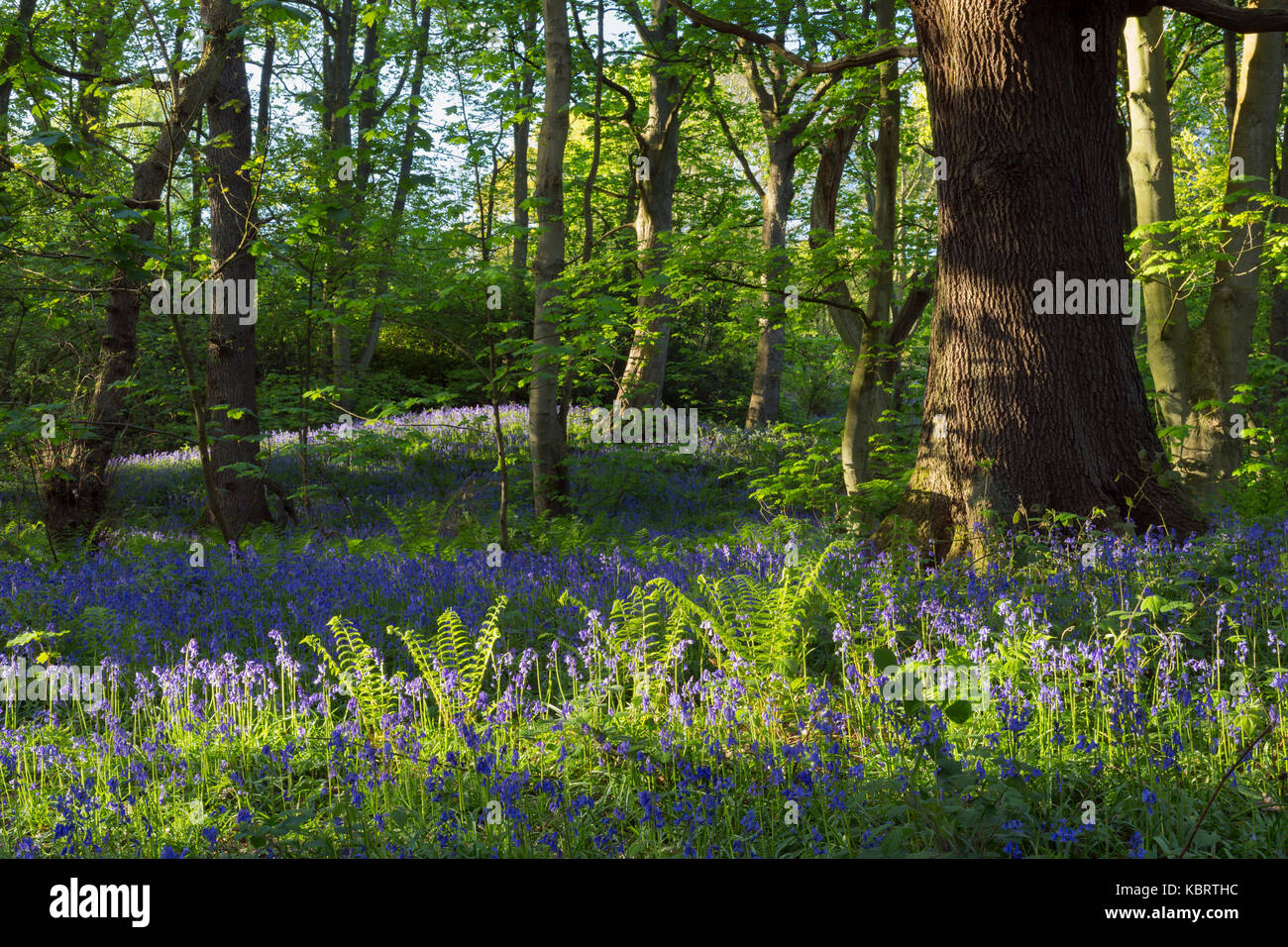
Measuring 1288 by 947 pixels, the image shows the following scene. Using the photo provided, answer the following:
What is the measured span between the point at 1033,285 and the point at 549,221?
15.1ft

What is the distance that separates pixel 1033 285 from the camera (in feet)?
18.7

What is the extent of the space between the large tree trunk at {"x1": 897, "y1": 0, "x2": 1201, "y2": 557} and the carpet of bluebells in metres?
0.45

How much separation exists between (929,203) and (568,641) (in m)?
7.87

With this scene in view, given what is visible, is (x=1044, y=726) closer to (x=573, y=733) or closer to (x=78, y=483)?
(x=573, y=733)

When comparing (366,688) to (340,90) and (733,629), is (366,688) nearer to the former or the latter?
(733,629)

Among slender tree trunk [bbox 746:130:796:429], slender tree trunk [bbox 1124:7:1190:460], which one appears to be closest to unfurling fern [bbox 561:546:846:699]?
slender tree trunk [bbox 1124:7:1190:460]

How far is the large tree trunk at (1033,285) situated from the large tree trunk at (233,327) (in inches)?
279

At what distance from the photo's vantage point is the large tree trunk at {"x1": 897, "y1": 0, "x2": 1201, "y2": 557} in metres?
5.58

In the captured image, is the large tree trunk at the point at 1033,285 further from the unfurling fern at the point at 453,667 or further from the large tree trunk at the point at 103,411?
the large tree trunk at the point at 103,411

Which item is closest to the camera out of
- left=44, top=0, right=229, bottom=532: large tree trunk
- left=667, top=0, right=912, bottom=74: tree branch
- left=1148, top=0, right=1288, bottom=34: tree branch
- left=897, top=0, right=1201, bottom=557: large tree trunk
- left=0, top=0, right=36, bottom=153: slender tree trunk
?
left=897, top=0, right=1201, bottom=557: large tree trunk

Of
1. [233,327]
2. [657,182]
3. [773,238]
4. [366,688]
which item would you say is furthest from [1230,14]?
[773,238]

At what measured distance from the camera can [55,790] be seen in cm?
343

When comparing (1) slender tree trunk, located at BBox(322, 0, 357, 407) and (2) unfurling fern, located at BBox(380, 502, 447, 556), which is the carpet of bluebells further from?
(1) slender tree trunk, located at BBox(322, 0, 357, 407)
